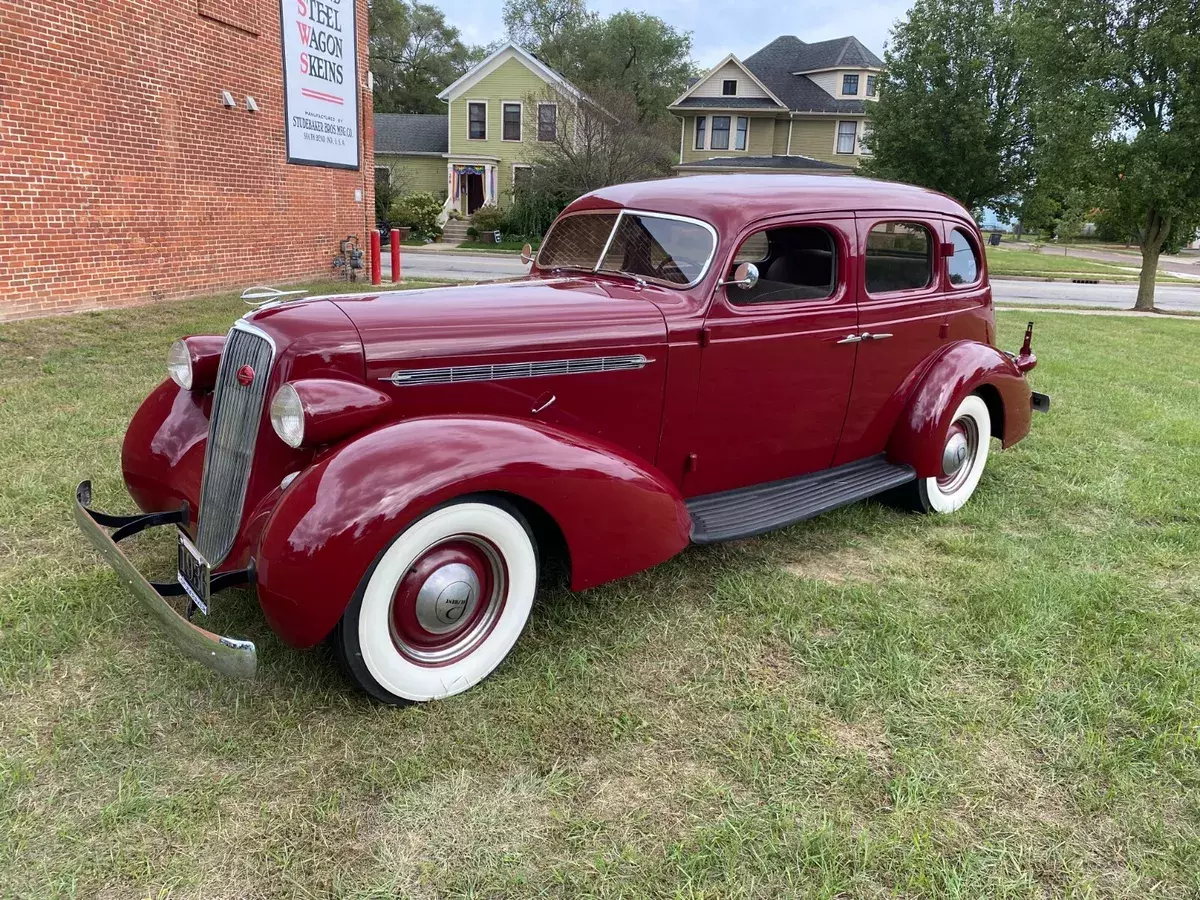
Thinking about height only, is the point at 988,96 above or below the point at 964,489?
above

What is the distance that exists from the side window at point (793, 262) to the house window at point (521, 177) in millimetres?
28235

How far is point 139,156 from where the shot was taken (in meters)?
9.66

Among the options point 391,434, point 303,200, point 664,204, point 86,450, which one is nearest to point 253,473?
point 391,434

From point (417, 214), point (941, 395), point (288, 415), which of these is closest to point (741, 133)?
point (417, 214)

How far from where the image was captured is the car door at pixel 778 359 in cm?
355

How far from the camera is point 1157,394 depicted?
301 inches

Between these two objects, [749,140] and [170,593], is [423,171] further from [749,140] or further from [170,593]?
[170,593]

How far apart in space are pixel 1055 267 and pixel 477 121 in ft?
77.5

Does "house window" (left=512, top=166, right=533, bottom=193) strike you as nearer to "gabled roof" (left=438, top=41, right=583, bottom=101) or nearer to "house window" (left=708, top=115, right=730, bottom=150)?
"gabled roof" (left=438, top=41, right=583, bottom=101)

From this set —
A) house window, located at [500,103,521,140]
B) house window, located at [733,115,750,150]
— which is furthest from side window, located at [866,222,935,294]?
house window, located at [733,115,750,150]

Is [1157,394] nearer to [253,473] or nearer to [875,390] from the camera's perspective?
[875,390]

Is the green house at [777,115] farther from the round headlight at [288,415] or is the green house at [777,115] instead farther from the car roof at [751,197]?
the round headlight at [288,415]

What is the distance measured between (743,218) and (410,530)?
6.82 feet

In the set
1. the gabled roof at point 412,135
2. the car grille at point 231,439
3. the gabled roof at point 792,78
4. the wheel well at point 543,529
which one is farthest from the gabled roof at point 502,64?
the wheel well at point 543,529
